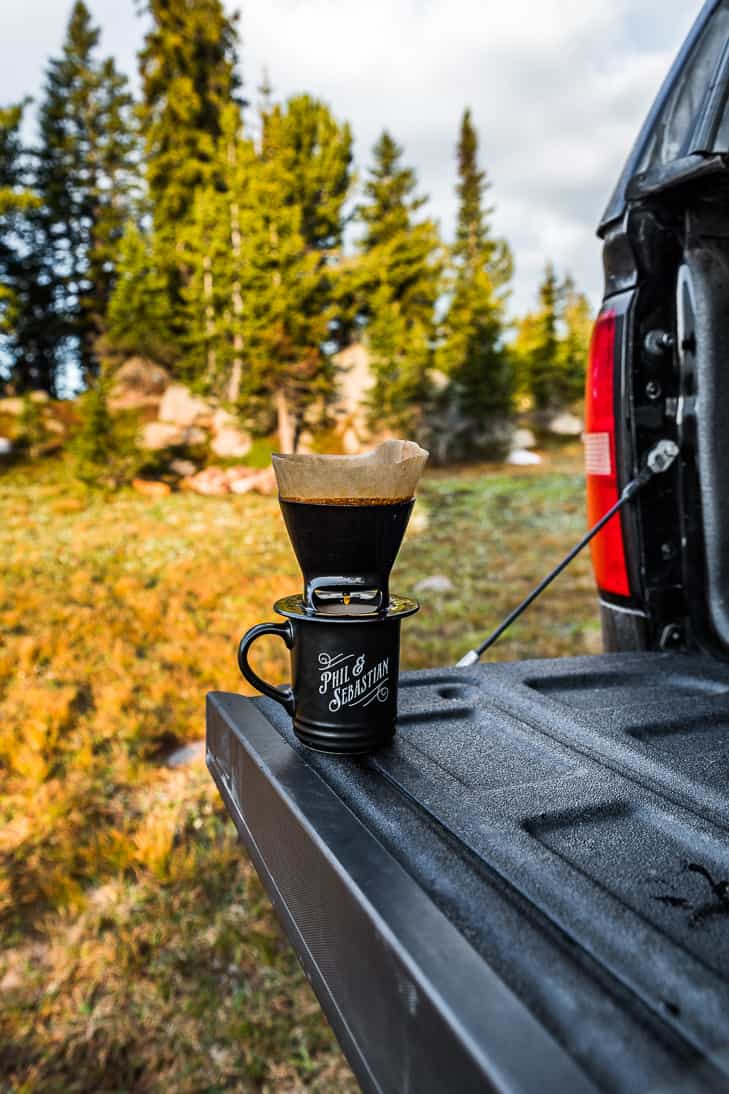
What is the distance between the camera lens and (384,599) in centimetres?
144

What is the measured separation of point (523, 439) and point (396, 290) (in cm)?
573

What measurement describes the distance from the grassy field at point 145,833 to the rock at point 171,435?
34.1ft

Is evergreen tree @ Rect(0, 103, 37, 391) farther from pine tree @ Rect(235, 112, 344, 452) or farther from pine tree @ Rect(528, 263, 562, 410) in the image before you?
pine tree @ Rect(528, 263, 562, 410)

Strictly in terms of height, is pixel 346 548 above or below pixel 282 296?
below

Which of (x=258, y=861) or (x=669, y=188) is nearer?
(x=258, y=861)

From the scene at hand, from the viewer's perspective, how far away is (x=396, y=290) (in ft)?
70.9

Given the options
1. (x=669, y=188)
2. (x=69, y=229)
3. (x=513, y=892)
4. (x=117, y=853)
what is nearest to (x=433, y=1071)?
(x=513, y=892)

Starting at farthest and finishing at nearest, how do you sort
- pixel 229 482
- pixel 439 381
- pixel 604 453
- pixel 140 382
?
pixel 140 382
pixel 439 381
pixel 229 482
pixel 604 453

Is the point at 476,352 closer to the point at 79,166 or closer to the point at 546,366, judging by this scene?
the point at 546,366

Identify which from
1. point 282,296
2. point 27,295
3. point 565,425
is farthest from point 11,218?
point 565,425

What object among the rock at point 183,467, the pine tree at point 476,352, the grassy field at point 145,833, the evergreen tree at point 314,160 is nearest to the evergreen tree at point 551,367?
the pine tree at point 476,352

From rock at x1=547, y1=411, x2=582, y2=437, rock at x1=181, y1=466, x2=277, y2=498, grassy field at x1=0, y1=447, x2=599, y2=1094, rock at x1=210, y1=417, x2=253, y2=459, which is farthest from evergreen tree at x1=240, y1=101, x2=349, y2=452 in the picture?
rock at x1=547, y1=411, x2=582, y2=437

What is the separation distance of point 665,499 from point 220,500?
529 inches

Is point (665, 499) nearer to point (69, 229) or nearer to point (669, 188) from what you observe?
point (669, 188)
